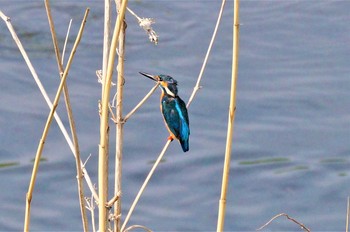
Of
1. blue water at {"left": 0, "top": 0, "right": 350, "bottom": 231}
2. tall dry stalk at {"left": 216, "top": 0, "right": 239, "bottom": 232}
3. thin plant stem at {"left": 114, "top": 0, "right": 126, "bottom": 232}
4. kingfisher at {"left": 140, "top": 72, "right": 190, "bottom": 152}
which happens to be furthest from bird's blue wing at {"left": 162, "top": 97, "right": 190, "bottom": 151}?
blue water at {"left": 0, "top": 0, "right": 350, "bottom": 231}

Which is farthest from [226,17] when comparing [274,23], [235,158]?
[235,158]

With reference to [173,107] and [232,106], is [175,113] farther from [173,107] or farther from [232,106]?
[232,106]

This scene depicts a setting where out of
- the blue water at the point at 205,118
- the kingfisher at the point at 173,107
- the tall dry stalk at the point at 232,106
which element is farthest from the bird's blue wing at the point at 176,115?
the blue water at the point at 205,118

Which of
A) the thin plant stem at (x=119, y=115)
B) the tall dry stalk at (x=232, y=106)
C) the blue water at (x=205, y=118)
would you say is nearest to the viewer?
the tall dry stalk at (x=232, y=106)

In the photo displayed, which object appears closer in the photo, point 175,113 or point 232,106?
point 232,106

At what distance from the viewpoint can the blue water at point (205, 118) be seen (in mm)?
5723

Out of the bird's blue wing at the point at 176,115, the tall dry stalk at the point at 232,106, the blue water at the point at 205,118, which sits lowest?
the tall dry stalk at the point at 232,106

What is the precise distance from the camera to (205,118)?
6355 millimetres

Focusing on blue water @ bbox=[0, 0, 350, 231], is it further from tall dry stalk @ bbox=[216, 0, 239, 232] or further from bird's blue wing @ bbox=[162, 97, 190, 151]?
tall dry stalk @ bbox=[216, 0, 239, 232]

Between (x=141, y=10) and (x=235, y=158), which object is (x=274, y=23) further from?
(x=235, y=158)

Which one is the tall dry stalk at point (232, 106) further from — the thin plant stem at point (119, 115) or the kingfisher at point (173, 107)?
the kingfisher at point (173, 107)

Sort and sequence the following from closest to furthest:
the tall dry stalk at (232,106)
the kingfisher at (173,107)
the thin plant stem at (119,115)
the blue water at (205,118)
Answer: the tall dry stalk at (232,106), the thin plant stem at (119,115), the kingfisher at (173,107), the blue water at (205,118)

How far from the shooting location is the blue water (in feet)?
18.8

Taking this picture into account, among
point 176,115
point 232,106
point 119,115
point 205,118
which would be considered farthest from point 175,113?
point 205,118
